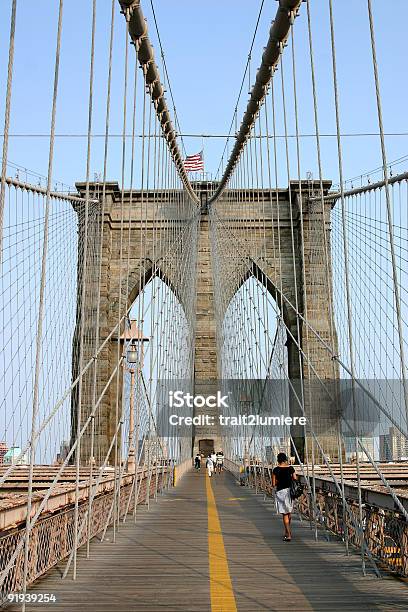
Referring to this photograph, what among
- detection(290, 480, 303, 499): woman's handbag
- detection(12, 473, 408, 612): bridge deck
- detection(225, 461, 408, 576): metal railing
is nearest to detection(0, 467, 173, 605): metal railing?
detection(12, 473, 408, 612): bridge deck

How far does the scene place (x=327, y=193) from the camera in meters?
25.9

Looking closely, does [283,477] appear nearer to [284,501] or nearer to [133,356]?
[284,501]

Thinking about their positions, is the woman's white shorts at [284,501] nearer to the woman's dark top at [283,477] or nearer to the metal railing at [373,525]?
the woman's dark top at [283,477]

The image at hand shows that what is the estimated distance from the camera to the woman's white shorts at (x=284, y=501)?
5629 mm

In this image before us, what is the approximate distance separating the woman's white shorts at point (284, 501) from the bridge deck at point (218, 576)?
0.26 metres

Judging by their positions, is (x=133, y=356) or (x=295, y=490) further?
(x=133, y=356)

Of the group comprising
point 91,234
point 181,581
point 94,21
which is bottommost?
point 181,581

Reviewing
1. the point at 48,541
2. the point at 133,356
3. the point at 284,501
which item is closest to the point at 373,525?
the point at 284,501

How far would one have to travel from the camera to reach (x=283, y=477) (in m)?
5.84

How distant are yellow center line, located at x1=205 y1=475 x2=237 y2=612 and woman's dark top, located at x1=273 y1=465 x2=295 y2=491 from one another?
2.18ft

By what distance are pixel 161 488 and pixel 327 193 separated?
16216 millimetres

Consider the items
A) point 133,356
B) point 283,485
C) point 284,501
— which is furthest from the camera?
point 133,356

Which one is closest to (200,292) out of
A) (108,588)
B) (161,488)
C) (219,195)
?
(219,195)

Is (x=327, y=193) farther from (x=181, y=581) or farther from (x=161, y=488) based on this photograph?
(x=181, y=581)
